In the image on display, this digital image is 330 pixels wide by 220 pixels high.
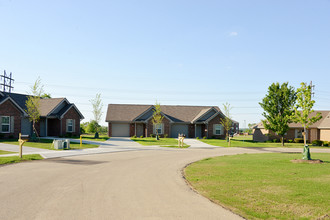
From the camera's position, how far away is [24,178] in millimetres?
10594

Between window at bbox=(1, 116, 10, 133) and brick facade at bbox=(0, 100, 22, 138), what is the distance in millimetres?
388

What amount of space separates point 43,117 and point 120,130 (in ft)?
46.6

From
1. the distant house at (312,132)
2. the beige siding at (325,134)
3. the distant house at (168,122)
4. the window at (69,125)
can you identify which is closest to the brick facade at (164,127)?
the distant house at (168,122)

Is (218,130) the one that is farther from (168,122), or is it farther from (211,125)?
(168,122)

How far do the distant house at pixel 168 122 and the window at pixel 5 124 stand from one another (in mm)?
17151

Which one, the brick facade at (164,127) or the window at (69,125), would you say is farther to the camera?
the brick facade at (164,127)

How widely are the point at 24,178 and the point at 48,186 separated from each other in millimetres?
2052

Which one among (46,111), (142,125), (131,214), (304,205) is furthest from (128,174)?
(142,125)

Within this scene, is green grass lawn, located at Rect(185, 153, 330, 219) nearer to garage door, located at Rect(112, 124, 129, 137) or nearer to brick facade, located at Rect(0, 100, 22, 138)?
brick facade, located at Rect(0, 100, 22, 138)

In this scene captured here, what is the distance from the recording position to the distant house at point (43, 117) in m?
29.8

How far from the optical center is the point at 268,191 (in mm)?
8641

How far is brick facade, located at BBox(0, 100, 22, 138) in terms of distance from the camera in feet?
96.5

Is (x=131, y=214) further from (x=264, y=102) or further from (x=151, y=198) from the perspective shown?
(x=264, y=102)

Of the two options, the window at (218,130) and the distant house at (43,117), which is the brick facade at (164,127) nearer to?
the window at (218,130)
